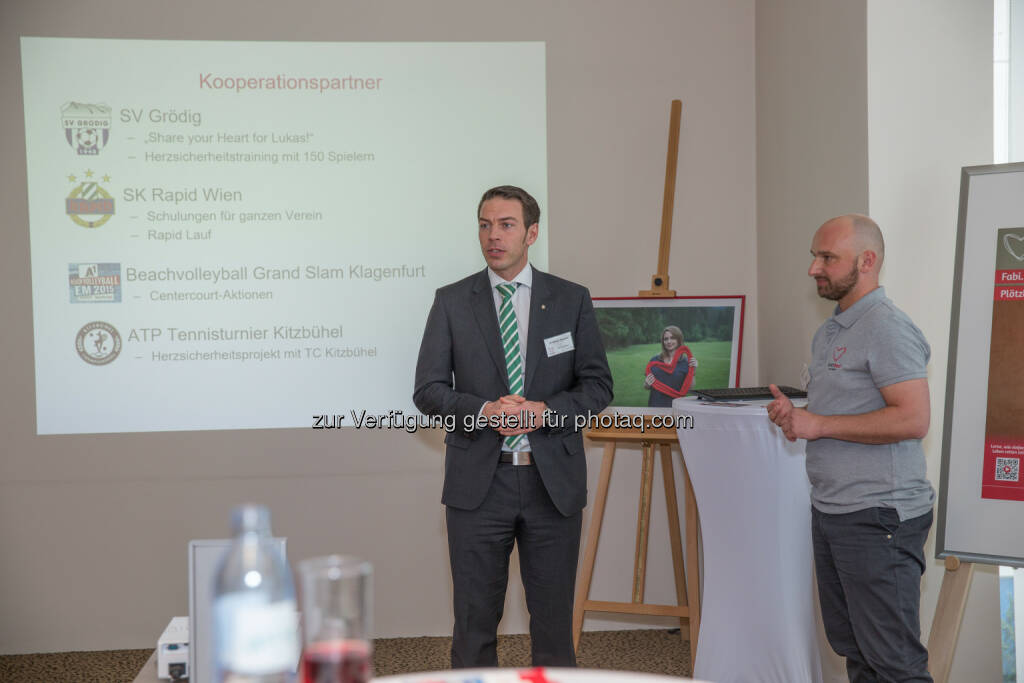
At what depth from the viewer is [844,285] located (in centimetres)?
241

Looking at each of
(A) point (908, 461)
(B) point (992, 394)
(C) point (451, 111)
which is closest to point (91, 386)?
(C) point (451, 111)

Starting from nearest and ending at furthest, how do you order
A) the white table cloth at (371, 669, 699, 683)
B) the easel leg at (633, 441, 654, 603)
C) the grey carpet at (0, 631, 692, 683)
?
the white table cloth at (371, 669, 699, 683)
the grey carpet at (0, 631, 692, 683)
the easel leg at (633, 441, 654, 603)

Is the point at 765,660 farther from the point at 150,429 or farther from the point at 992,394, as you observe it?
the point at 150,429

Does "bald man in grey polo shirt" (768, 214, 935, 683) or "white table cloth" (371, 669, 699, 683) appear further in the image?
"bald man in grey polo shirt" (768, 214, 935, 683)

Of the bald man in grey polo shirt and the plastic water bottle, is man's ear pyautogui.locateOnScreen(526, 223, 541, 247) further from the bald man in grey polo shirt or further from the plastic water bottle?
the plastic water bottle

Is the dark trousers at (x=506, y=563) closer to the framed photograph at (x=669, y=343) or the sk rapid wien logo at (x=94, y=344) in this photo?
the framed photograph at (x=669, y=343)

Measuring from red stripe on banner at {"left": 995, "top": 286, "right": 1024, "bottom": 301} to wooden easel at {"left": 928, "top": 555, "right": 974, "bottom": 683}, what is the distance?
812mm

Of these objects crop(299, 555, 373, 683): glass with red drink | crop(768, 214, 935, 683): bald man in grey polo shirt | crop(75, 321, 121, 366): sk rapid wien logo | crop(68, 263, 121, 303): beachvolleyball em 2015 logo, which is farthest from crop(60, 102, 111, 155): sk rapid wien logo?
crop(299, 555, 373, 683): glass with red drink

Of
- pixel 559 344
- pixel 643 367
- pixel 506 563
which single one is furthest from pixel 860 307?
pixel 643 367

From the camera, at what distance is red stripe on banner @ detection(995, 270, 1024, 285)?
256 cm

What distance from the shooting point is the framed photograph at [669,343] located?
3781 millimetres

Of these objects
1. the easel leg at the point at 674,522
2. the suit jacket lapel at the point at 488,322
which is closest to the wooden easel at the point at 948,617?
the easel leg at the point at 674,522

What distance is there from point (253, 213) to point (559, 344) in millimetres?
1897

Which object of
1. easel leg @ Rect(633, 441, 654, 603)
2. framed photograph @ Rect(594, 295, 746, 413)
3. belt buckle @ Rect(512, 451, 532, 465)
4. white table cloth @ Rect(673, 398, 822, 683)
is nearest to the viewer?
belt buckle @ Rect(512, 451, 532, 465)
